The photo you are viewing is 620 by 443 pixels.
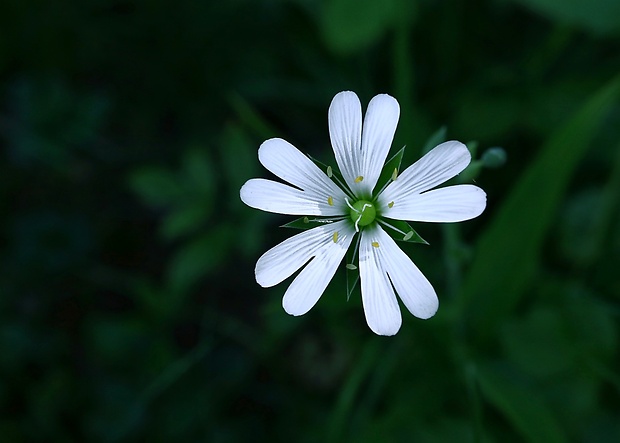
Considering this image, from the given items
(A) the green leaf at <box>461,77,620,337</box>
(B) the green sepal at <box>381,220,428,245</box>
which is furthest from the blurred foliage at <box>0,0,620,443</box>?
(B) the green sepal at <box>381,220,428,245</box>

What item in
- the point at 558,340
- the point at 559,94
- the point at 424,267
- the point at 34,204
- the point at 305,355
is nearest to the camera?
the point at 558,340

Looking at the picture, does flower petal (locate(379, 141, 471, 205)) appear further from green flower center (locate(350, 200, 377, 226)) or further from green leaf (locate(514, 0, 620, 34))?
green leaf (locate(514, 0, 620, 34))

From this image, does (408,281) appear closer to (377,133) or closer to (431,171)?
(431,171)

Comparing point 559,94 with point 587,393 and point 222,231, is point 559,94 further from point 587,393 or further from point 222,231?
point 222,231

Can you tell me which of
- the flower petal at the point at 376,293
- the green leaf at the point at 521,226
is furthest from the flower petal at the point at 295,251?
the green leaf at the point at 521,226

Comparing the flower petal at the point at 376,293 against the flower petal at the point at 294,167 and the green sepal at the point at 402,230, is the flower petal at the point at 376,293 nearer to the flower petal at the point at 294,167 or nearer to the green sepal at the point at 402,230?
the green sepal at the point at 402,230

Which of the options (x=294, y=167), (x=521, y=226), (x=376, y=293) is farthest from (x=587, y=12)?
(x=376, y=293)

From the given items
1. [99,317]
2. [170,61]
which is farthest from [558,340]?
[170,61]
